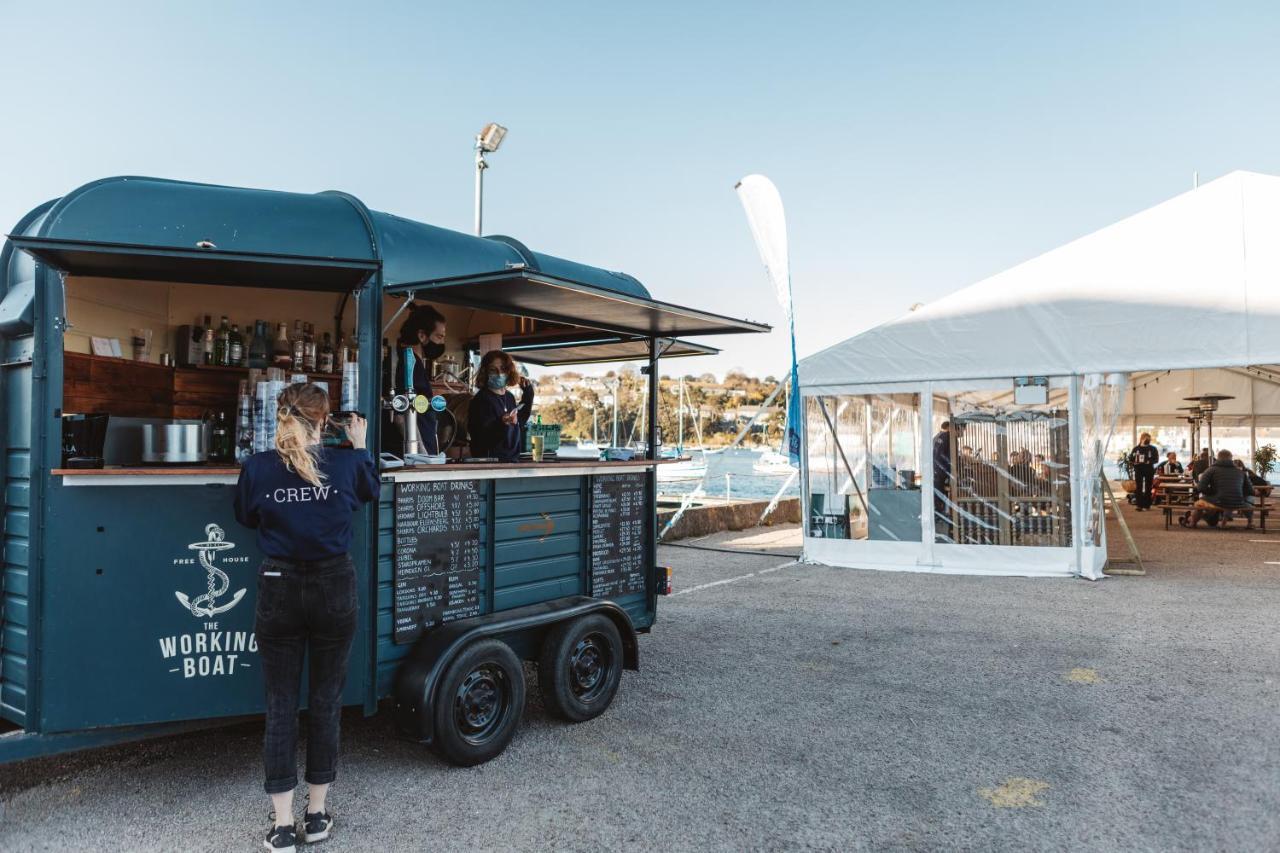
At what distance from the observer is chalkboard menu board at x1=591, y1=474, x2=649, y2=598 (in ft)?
16.5

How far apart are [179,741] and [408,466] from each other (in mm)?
1854

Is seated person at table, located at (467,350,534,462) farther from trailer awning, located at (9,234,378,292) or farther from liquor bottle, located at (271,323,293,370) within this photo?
trailer awning, located at (9,234,378,292)

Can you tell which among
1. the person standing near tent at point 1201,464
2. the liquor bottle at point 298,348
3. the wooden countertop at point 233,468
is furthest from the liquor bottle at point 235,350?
the person standing near tent at point 1201,464

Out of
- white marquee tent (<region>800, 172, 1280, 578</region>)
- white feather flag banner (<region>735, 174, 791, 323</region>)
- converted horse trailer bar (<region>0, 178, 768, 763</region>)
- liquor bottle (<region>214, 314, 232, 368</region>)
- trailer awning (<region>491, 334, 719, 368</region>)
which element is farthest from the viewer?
white feather flag banner (<region>735, 174, 791, 323</region>)

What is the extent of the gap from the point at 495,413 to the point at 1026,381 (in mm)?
6602

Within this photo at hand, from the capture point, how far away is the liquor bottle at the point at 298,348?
204 inches

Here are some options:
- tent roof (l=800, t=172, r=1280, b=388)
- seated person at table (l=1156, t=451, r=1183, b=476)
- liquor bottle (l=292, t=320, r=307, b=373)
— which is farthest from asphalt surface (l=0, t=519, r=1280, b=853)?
seated person at table (l=1156, t=451, r=1183, b=476)

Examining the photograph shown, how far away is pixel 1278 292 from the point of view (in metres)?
8.42

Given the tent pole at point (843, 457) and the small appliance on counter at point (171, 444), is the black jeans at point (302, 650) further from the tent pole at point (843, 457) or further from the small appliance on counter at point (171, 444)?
the tent pole at point (843, 457)

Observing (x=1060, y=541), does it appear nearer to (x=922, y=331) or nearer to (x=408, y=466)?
(x=922, y=331)

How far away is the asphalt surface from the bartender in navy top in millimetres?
283

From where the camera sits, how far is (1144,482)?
1820 centimetres

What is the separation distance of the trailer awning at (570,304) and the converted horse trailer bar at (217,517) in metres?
0.02

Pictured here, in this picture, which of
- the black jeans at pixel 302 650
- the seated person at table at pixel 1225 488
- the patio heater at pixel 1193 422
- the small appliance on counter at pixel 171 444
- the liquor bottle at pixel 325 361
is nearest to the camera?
the black jeans at pixel 302 650
